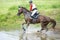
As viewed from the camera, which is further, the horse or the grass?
the grass

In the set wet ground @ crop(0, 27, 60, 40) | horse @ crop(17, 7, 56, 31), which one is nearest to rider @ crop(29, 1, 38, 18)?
horse @ crop(17, 7, 56, 31)

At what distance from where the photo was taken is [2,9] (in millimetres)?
7781

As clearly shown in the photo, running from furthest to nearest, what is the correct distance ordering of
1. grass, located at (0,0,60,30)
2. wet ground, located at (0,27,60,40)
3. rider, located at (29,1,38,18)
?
grass, located at (0,0,60,30), rider, located at (29,1,38,18), wet ground, located at (0,27,60,40)

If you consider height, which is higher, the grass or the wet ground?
the grass

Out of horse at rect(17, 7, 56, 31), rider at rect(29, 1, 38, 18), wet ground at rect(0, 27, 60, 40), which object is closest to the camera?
wet ground at rect(0, 27, 60, 40)

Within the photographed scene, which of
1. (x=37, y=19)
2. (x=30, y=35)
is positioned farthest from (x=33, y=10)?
(x=30, y=35)

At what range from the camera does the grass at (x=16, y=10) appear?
7.64m

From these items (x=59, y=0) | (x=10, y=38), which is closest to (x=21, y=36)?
(x=10, y=38)

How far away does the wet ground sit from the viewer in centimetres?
646

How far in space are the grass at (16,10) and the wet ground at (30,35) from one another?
47 centimetres

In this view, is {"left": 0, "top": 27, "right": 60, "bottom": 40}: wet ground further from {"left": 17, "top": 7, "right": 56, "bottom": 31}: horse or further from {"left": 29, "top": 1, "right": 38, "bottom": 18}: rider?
{"left": 29, "top": 1, "right": 38, "bottom": 18}: rider

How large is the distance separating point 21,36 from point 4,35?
0.47m

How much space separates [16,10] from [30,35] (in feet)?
4.00

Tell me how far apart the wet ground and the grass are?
1.55 ft
